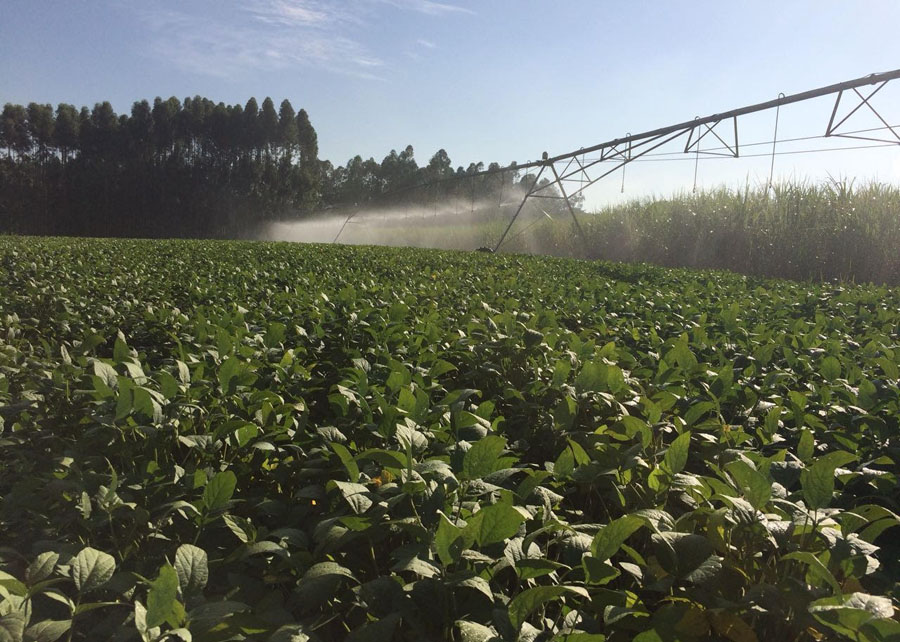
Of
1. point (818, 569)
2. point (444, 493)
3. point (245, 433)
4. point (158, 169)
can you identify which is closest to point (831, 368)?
point (818, 569)

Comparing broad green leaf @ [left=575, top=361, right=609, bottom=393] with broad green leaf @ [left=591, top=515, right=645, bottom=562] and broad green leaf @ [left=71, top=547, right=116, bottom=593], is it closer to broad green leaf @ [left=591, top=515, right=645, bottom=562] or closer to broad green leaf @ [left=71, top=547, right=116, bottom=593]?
broad green leaf @ [left=591, top=515, right=645, bottom=562]

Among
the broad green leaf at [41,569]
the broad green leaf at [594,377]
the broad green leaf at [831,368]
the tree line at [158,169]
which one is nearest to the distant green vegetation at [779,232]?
the broad green leaf at [831,368]

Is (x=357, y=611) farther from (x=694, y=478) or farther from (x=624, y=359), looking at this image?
(x=624, y=359)

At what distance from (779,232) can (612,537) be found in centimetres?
1435

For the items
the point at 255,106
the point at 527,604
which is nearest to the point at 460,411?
the point at 527,604

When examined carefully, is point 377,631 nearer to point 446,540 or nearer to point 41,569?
point 446,540

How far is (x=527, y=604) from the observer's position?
1.14m

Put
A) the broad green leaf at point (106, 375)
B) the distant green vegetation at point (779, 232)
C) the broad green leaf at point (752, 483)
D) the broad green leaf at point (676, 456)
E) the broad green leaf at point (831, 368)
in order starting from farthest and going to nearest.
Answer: the distant green vegetation at point (779, 232)
the broad green leaf at point (831, 368)
the broad green leaf at point (106, 375)
the broad green leaf at point (676, 456)
the broad green leaf at point (752, 483)

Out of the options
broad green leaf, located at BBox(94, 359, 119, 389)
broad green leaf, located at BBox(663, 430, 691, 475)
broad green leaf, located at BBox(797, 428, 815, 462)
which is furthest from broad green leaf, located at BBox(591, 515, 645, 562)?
broad green leaf, located at BBox(94, 359, 119, 389)

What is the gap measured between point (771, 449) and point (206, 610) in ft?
6.92

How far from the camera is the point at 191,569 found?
4.15 ft

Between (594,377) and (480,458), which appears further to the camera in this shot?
Answer: (594,377)

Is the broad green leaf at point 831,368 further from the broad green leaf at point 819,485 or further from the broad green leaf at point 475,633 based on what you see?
the broad green leaf at point 475,633

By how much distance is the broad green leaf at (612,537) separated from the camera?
4.22ft
